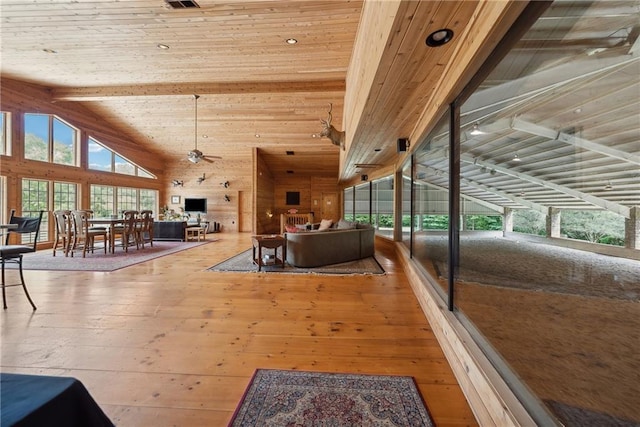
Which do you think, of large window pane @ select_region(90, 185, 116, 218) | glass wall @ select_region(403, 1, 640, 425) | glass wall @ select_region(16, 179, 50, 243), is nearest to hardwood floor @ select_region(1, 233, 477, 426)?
glass wall @ select_region(403, 1, 640, 425)

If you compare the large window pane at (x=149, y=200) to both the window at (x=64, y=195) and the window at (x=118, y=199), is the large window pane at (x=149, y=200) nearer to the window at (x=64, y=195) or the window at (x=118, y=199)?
the window at (x=118, y=199)

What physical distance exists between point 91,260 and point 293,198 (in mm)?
8114

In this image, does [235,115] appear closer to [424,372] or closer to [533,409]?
[424,372]

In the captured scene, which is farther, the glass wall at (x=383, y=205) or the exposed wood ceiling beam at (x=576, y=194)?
the glass wall at (x=383, y=205)

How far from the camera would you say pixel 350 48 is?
4551 millimetres

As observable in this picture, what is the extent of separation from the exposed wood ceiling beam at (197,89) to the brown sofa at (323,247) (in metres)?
3.36

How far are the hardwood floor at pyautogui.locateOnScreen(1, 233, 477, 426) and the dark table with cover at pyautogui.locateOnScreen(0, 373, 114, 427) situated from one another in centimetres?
84

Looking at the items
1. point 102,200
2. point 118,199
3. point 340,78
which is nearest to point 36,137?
point 102,200

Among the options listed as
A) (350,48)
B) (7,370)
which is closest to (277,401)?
(7,370)

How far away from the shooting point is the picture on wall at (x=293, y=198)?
1251 cm

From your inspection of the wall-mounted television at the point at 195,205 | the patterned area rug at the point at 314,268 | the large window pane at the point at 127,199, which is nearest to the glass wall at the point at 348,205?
the patterned area rug at the point at 314,268

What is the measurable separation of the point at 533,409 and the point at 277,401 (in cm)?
134

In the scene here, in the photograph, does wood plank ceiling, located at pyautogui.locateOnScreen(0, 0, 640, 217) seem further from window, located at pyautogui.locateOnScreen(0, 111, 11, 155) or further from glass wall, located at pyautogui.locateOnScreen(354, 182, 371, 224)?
glass wall, located at pyautogui.locateOnScreen(354, 182, 371, 224)

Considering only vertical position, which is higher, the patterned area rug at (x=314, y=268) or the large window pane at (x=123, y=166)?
the large window pane at (x=123, y=166)
